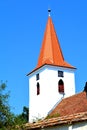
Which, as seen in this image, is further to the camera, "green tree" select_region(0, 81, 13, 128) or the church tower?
the church tower

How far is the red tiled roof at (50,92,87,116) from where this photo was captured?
37281 mm

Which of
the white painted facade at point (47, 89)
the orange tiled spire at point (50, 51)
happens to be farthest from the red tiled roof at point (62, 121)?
the orange tiled spire at point (50, 51)

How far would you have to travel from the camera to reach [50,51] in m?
47.3

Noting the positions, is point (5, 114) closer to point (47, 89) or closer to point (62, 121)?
point (62, 121)

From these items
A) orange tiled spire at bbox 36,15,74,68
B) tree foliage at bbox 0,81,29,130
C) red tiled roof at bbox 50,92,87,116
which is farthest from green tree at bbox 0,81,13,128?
orange tiled spire at bbox 36,15,74,68

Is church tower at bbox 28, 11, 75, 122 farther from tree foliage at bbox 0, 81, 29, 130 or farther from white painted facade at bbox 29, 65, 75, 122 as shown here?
tree foliage at bbox 0, 81, 29, 130

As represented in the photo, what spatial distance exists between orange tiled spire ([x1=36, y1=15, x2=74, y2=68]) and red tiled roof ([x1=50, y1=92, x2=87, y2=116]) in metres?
5.18

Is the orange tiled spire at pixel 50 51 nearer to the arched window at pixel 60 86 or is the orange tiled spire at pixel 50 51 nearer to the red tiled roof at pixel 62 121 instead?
the arched window at pixel 60 86

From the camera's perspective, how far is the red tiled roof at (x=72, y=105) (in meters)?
37.3

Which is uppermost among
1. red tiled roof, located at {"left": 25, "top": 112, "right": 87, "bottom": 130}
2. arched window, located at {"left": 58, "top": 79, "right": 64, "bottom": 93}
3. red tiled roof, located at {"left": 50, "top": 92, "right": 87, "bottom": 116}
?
arched window, located at {"left": 58, "top": 79, "right": 64, "bottom": 93}

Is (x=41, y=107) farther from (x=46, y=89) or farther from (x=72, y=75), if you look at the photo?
(x=72, y=75)

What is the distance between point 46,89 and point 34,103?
3.14 metres

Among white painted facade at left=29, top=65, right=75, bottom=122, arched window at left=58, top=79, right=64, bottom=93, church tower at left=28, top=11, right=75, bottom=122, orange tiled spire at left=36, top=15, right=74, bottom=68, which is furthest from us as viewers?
orange tiled spire at left=36, top=15, right=74, bottom=68

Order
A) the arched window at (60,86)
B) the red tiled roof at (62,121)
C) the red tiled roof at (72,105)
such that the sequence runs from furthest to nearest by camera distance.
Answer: the arched window at (60,86) < the red tiled roof at (72,105) < the red tiled roof at (62,121)
